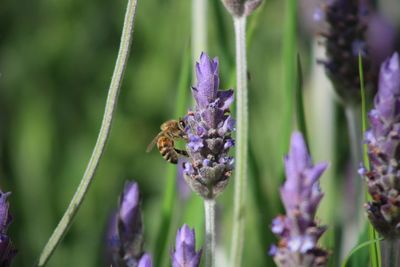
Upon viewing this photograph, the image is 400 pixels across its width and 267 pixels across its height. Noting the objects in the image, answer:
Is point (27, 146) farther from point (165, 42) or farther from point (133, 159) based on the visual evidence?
point (165, 42)

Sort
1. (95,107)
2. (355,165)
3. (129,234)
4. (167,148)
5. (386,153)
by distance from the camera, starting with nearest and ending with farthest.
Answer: (386,153)
(129,234)
(167,148)
(355,165)
(95,107)

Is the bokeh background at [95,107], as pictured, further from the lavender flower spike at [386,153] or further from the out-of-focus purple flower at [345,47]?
the lavender flower spike at [386,153]

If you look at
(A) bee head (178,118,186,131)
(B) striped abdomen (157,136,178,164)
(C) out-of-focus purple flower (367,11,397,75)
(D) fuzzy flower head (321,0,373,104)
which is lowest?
(B) striped abdomen (157,136,178,164)


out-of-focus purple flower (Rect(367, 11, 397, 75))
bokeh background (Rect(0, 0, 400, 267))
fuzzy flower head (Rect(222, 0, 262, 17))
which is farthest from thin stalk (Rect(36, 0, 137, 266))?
out-of-focus purple flower (Rect(367, 11, 397, 75))

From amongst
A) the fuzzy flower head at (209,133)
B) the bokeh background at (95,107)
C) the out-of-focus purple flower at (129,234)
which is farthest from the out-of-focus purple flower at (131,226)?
the bokeh background at (95,107)

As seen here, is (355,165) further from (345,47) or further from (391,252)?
(391,252)

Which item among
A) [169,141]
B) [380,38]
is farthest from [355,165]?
[380,38]

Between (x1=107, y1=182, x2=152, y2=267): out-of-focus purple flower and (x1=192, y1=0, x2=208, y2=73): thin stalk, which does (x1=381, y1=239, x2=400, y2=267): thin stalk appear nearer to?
(x1=107, y1=182, x2=152, y2=267): out-of-focus purple flower
